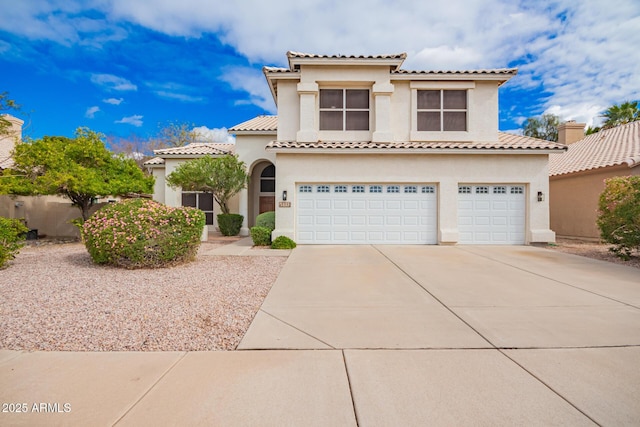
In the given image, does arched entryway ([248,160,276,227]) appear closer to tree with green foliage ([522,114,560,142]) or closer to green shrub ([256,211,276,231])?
green shrub ([256,211,276,231])

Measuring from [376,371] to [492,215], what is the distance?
36.8ft

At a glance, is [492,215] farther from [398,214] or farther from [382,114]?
[382,114]

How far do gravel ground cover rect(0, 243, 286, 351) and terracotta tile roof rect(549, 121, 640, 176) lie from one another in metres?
15.4

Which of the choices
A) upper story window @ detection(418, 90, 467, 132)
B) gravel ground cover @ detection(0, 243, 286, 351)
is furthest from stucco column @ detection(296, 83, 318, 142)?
gravel ground cover @ detection(0, 243, 286, 351)

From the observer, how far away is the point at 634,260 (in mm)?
8914

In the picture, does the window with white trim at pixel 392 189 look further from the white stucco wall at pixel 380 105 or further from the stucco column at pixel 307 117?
the stucco column at pixel 307 117

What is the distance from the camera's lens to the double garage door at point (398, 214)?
475 inches

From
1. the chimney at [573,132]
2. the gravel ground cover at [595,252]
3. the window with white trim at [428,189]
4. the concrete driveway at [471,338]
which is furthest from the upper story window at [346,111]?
the chimney at [573,132]

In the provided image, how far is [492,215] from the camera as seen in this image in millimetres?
12148

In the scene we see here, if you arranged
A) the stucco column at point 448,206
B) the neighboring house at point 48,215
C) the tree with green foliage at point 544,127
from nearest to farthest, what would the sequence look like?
the stucco column at point 448,206
the neighboring house at point 48,215
the tree with green foliage at point 544,127

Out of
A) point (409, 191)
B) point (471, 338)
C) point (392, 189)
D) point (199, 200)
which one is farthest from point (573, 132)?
point (199, 200)

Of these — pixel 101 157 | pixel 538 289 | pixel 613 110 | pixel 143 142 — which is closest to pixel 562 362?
pixel 538 289

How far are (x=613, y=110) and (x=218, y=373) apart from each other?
32.6 meters

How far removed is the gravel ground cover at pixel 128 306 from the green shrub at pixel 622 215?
10344mm
